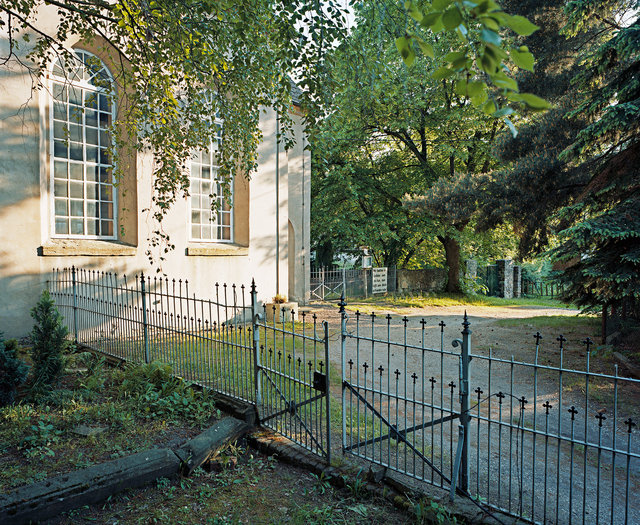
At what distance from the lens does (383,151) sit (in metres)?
22.6

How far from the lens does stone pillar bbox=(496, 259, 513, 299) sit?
23.8m

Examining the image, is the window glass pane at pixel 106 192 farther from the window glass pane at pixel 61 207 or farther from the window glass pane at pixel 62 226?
the window glass pane at pixel 62 226

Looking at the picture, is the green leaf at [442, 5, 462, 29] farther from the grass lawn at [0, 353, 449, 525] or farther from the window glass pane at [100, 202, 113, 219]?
the window glass pane at [100, 202, 113, 219]

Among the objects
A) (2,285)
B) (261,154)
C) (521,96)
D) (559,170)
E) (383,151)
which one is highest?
(383,151)

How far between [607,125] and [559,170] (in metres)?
2.89

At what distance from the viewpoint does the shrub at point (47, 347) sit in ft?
19.1

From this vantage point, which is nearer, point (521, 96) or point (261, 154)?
point (521, 96)

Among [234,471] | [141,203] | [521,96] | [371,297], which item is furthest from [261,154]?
[521,96]

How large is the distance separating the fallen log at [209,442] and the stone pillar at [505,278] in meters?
21.6

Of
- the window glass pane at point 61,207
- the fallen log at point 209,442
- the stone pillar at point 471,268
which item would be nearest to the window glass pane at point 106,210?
the window glass pane at point 61,207

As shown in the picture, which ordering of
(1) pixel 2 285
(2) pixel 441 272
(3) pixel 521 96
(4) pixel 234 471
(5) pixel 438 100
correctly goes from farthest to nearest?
1. (2) pixel 441 272
2. (5) pixel 438 100
3. (1) pixel 2 285
4. (4) pixel 234 471
5. (3) pixel 521 96

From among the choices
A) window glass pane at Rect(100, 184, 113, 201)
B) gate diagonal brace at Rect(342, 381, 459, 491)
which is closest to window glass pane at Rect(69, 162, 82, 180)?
window glass pane at Rect(100, 184, 113, 201)

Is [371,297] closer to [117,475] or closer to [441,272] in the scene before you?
[441,272]

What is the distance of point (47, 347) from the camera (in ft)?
19.4
